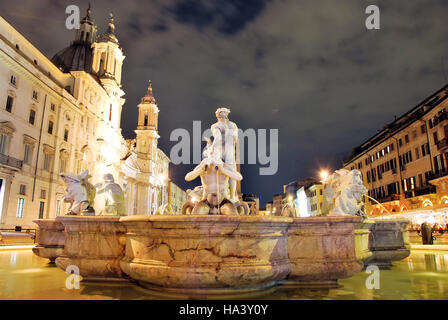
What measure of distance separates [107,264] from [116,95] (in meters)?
43.4

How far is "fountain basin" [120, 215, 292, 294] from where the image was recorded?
3.99 m

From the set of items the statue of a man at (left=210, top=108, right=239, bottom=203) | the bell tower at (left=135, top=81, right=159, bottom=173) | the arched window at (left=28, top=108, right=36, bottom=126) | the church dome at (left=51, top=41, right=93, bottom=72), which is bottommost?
the statue of a man at (left=210, top=108, right=239, bottom=203)

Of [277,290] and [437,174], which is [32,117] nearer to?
[277,290]

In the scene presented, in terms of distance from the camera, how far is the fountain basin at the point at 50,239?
23.1 ft

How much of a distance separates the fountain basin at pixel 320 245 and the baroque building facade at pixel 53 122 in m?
10.9

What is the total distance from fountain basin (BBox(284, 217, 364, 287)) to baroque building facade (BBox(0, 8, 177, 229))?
10.9 m

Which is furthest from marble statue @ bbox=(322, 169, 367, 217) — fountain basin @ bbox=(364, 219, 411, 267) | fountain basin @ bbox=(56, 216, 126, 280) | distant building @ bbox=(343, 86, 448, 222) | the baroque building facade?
distant building @ bbox=(343, 86, 448, 222)

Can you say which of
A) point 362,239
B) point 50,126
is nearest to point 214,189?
point 362,239

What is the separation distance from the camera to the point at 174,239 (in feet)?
13.7

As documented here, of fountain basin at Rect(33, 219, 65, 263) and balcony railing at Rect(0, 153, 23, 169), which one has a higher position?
balcony railing at Rect(0, 153, 23, 169)

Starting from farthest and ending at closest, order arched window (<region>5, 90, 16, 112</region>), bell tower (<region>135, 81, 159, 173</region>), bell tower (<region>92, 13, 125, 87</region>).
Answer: bell tower (<region>135, 81, 159, 173</region>)
bell tower (<region>92, 13, 125, 87</region>)
arched window (<region>5, 90, 16, 112</region>)

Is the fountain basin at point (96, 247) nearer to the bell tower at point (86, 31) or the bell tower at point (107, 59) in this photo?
the bell tower at point (107, 59)

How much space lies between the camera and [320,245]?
4.86 meters

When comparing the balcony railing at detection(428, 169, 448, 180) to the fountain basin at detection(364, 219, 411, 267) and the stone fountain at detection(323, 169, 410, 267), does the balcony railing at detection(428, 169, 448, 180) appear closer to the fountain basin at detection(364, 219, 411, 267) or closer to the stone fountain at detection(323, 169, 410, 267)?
the stone fountain at detection(323, 169, 410, 267)
